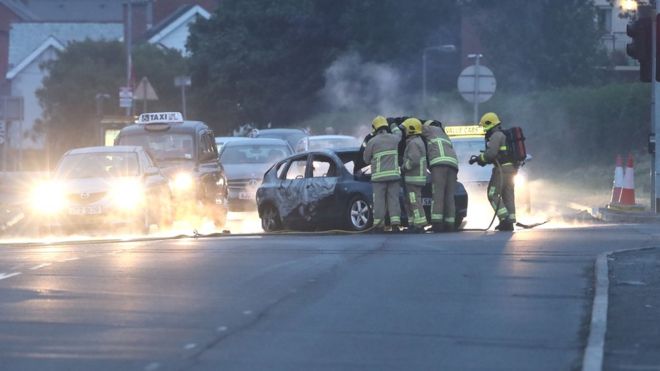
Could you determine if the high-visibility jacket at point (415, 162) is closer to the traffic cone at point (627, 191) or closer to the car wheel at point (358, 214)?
the car wheel at point (358, 214)

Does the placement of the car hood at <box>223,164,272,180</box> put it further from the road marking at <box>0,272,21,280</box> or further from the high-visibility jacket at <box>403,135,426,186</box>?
the road marking at <box>0,272,21,280</box>

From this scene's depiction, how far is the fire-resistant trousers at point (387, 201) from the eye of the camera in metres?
19.8

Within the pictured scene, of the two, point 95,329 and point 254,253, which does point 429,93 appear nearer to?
point 254,253

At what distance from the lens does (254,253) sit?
16016mm

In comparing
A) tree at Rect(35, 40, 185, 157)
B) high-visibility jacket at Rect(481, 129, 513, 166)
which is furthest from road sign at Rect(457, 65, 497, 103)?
tree at Rect(35, 40, 185, 157)

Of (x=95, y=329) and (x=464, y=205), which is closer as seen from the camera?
(x=95, y=329)

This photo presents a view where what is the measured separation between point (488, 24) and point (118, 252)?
46.0 meters

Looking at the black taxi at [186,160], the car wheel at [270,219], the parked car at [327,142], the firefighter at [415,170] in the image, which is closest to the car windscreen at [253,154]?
the parked car at [327,142]

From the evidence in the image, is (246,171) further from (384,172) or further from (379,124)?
(384,172)

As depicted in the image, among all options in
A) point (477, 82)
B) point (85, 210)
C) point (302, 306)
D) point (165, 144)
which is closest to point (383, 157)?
point (85, 210)

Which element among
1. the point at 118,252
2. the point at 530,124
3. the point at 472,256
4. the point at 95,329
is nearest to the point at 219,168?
the point at 118,252

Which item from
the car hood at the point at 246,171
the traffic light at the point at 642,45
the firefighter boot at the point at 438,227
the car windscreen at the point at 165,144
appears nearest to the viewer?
the traffic light at the point at 642,45

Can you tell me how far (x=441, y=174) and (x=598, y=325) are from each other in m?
9.35

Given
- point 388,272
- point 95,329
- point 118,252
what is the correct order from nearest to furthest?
point 95,329 → point 388,272 → point 118,252
